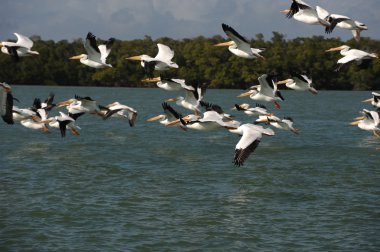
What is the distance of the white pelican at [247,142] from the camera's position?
1144 cm

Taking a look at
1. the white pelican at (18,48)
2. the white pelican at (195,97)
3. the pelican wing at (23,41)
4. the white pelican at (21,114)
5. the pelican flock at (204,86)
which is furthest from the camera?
the white pelican at (195,97)

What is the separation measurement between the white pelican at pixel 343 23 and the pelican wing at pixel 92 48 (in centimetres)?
419

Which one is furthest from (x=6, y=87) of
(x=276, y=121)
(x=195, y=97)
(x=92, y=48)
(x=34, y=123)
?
(x=276, y=121)

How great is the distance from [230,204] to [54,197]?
293 centimetres

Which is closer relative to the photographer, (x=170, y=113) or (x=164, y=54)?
(x=164, y=54)

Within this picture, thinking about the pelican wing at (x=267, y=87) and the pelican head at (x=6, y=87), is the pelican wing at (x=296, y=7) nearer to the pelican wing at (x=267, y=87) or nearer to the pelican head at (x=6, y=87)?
the pelican wing at (x=267, y=87)

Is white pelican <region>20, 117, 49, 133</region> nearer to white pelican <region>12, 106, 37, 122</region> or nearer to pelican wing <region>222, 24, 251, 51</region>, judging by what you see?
white pelican <region>12, 106, 37, 122</region>

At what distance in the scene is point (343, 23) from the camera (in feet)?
46.5

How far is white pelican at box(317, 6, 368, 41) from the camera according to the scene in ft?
45.0

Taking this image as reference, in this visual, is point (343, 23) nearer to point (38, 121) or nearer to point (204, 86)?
point (204, 86)

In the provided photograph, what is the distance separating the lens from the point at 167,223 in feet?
38.8

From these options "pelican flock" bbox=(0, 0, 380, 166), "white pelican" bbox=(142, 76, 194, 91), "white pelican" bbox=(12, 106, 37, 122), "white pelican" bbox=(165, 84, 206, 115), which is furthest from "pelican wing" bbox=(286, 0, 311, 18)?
"white pelican" bbox=(12, 106, 37, 122)

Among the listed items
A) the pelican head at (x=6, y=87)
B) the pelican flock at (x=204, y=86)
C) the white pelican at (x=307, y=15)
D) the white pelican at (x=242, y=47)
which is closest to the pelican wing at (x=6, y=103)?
the pelican flock at (x=204, y=86)

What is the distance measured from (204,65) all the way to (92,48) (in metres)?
51.8
